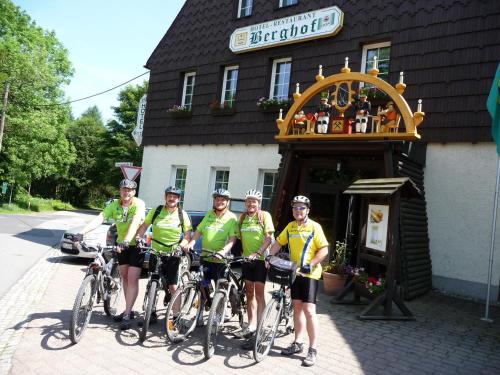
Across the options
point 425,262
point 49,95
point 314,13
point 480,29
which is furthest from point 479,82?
point 49,95

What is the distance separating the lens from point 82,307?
188 inches

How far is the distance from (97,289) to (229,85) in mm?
9590

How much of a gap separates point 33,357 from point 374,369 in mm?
3530

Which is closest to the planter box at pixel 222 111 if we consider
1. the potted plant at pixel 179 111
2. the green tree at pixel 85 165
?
the potted plant at pixel 179 111

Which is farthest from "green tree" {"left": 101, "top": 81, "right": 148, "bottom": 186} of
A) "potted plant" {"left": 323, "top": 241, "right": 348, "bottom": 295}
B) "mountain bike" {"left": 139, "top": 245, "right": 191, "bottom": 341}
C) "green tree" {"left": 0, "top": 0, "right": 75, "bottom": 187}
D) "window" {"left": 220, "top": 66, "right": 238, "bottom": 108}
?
"mountain bike" {"left": 139, "top": 245, "right": 191, "bottom": 341}

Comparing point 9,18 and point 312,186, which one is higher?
point 9,18

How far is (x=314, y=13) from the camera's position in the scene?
37.1ft

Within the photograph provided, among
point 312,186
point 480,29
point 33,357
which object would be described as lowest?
point 33,357

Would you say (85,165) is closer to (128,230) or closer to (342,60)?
(342,60)

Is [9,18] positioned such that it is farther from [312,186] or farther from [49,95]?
[312,186]

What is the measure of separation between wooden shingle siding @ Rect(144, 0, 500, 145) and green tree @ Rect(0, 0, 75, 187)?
624 inches

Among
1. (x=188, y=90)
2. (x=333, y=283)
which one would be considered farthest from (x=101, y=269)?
(x=188, y=90)

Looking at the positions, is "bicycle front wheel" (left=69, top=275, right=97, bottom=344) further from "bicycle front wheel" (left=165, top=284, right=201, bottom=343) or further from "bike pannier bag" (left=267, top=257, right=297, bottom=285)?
"bike pannier bag" (left=267, top=257, right=297, bottom=285)

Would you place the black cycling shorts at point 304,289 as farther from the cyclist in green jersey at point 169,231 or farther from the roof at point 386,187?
the roof at point 386,187
